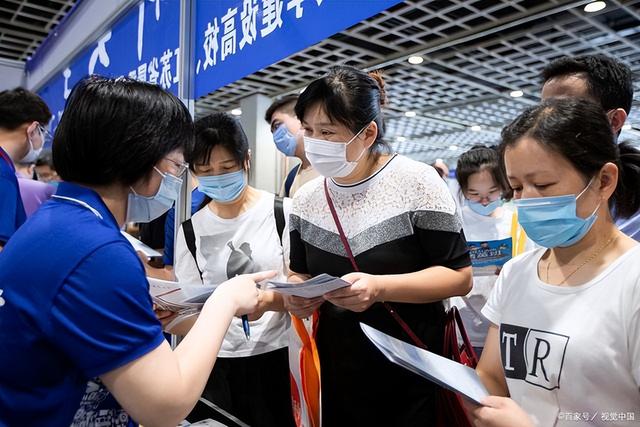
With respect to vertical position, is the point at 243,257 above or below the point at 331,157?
below

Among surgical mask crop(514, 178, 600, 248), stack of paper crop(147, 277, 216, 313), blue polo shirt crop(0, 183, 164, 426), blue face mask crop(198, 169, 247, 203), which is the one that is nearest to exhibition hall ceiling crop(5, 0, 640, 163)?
blue face mask crop(198, 169, 247, 203)

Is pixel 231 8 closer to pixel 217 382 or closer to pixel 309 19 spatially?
pixel 309 19

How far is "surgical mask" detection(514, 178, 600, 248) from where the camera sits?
1.05m

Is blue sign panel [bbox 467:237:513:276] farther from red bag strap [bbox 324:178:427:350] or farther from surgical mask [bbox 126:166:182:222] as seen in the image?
surgical mask [bbox 126:166:182:222]

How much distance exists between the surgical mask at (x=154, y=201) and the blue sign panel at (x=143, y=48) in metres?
1.33

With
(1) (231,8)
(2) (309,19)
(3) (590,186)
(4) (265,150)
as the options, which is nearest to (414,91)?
(4) (265,150)

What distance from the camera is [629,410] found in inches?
36.5

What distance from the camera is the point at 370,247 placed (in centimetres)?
142

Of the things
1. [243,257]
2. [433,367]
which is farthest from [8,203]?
[433,367]

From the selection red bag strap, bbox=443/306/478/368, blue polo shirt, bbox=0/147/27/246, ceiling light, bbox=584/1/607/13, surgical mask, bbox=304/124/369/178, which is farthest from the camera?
ceiling light, bbox=584/1/607/13

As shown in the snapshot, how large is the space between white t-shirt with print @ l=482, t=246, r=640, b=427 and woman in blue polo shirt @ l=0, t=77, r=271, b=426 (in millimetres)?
655

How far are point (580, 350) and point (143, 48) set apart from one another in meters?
2.77

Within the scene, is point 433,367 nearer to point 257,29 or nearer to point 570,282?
point 570,282

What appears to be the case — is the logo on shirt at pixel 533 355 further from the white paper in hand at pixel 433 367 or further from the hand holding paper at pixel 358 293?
the hand holding paper at pixel 358 293
